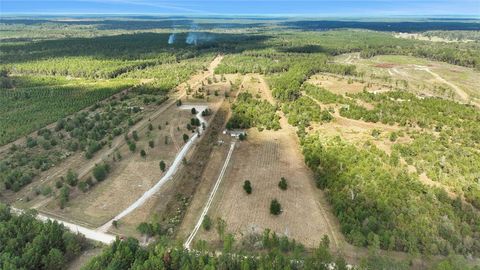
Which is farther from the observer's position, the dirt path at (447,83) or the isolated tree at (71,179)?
the dirt path at (447,83)

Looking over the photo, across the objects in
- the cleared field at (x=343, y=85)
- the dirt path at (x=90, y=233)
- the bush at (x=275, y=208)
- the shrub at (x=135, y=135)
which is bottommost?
the dirt path at (x=90, y=233)

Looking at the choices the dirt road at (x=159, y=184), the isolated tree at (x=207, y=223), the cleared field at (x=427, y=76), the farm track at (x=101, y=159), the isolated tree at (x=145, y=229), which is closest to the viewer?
the isolated tree at (x=145, y=229)

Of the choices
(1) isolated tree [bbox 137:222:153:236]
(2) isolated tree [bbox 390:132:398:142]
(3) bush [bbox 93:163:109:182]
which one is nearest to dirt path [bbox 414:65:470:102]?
(2) isolated tree [bbox 390:132:398:142]

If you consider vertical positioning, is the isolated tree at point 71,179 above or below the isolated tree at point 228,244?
below

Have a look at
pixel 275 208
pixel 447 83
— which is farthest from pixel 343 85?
pixel 275 208

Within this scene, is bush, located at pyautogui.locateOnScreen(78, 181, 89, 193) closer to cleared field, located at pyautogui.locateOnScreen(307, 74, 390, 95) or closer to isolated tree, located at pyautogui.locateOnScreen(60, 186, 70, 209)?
isolated tree, located at pyautogui.locateOnScreen(60, 186, 70, 209)

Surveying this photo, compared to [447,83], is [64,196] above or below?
below

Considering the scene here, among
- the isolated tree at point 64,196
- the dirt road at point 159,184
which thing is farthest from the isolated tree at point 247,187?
the isolated tree at point 64,196

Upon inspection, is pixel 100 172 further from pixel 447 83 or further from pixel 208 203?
pixel 447 83

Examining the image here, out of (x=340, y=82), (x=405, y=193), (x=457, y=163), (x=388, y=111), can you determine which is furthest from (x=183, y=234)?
(x=340, y=82)

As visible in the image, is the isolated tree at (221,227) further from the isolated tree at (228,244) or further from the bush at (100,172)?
the bush at (100,172)
